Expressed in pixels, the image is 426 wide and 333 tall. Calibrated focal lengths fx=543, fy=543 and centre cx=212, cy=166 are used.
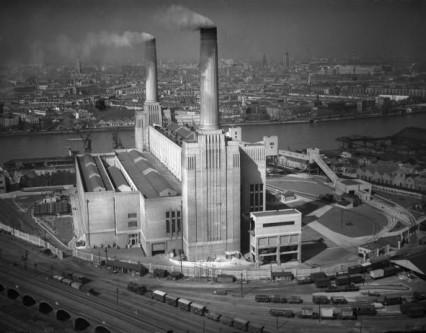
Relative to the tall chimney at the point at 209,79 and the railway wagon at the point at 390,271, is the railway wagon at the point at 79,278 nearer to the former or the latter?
the tall chimney at the point at 209,79

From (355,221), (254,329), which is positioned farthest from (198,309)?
(355,221)

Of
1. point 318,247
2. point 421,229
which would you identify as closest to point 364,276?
point 318,247

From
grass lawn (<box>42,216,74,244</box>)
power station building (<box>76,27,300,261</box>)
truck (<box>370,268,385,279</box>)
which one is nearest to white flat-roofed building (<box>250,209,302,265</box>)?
power station building (<box>76,27,300,261</box>)

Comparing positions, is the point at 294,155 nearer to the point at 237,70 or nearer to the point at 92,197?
the point at 92,197

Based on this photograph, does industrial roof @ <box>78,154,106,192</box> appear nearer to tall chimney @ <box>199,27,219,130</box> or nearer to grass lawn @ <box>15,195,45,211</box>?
grass lawn @ <box>15,195,45,211</box>

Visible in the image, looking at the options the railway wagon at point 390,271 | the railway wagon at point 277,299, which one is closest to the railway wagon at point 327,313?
the railway wagon at point 277,299

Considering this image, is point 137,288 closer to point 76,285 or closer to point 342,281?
point 76,285
